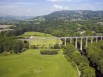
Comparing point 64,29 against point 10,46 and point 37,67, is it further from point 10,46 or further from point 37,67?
point 37,67

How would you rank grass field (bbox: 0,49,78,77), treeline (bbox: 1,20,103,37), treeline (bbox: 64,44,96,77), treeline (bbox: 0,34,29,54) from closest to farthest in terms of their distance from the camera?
1. treeline (bbox: 64,44,96,77)
2. grass field (bbox: 0,49,78,77)
3. treeline (bbox: 0,34,29,54)
4. treeline (bbox: 1,20,103,37)

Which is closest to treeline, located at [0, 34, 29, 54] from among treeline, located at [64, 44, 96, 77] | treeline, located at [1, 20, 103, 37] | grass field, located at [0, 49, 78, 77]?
grass field, located at [0, 49, 78, 77]

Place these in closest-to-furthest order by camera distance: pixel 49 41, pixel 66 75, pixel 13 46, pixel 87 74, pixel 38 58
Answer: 1. pixel 87 74
2. pixel 66 75
3. pixel 38 58
4. pixel 13 46
5. pixel 49 41

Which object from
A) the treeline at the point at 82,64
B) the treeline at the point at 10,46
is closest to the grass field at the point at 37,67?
the treeline at the point at 82,64

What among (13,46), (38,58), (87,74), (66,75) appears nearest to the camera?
(87,74)

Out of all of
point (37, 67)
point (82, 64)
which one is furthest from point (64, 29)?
point (82, 64)

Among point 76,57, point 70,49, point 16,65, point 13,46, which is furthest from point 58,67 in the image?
point 13,46

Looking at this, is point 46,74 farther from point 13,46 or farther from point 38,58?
point 13,46

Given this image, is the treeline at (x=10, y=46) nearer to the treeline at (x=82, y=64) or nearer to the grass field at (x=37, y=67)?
the grass field at (x=37, y=67)

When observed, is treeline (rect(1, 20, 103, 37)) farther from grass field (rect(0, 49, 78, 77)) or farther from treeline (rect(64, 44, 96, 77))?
grass field (rect(0, 49, 78, 77))
